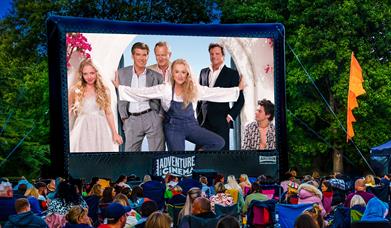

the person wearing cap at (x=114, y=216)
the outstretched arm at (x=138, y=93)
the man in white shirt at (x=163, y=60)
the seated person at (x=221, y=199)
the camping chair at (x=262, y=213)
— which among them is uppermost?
the man in white shirt at (x=163, y=60)

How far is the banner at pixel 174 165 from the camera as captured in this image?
69.1 ft

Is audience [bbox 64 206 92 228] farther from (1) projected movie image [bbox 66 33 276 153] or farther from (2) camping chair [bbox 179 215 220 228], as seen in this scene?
(1) projected movie image [bbox 66 33 276 153]

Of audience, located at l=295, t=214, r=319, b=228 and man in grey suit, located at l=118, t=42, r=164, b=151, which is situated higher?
man in grey suit, located at l=118, t=42, r=164, b=151

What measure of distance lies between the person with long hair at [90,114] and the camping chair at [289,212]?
969 centimetres

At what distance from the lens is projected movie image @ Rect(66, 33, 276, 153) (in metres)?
20.4

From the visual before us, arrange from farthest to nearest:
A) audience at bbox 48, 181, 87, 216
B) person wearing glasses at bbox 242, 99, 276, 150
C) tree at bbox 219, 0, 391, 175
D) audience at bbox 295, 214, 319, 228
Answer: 1. tree at bbox 219, 0, 391, 175
2. person wearing glasses at bbox 242, 99, 276, 150
3. audience at bbox 48, 181, 87, 216
4. audience at bbox 295, 214, 319, 228

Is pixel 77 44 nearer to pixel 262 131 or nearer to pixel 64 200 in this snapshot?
pixel 262 131

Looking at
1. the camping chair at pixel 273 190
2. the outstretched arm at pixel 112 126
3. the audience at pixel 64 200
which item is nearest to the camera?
the audience at pixel 64 200

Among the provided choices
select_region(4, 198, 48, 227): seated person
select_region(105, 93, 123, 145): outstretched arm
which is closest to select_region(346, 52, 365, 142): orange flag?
select_region(105, 93, 123, 145): outstretched arm

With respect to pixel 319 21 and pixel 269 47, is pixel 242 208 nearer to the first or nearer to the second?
pixel 269 47

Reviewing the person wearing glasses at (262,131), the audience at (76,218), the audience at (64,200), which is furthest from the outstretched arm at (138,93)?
the audience at (76,218)

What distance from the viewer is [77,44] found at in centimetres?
2034

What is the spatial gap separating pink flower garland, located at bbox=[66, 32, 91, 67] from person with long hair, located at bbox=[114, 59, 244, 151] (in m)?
1.80

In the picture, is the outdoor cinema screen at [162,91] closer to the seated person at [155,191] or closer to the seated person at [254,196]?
the seated person at [155,191]
